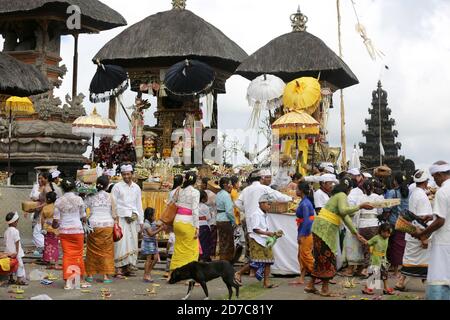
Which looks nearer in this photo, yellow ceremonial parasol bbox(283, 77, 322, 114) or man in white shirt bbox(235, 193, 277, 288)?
man in white shirt bbox(235, 193, 277, 288)

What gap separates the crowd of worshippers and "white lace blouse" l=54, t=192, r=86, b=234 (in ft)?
0.05

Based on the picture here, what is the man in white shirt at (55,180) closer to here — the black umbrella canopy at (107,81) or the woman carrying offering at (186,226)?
the woman carrying offering at (186,226)

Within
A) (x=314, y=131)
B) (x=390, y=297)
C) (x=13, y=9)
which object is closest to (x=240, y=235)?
(x=390, y=297)

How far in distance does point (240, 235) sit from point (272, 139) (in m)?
8.90

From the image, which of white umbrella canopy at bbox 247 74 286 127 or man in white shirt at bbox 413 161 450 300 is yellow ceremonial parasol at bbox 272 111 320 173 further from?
man in white shirt at bbox 413 161 450 300

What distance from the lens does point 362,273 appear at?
38.0 feet

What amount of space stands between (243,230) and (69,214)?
3677 millimetres

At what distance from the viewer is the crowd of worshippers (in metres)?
9.30

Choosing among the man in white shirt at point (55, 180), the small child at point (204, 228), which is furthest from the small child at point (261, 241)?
the man in white shirt at point (55, 180)

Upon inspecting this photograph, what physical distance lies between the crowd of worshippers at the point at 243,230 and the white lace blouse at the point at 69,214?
14 mm

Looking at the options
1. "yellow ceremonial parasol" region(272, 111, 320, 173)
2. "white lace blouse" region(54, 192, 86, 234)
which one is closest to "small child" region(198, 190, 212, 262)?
"white lace blouse" region(54, 192, 86, 234)

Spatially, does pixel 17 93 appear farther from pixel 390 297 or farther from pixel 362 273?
pixel 390 297

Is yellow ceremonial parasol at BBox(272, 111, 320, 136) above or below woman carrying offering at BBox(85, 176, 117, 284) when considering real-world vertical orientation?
above

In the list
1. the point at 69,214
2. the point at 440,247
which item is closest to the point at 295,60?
the point at 69,214
